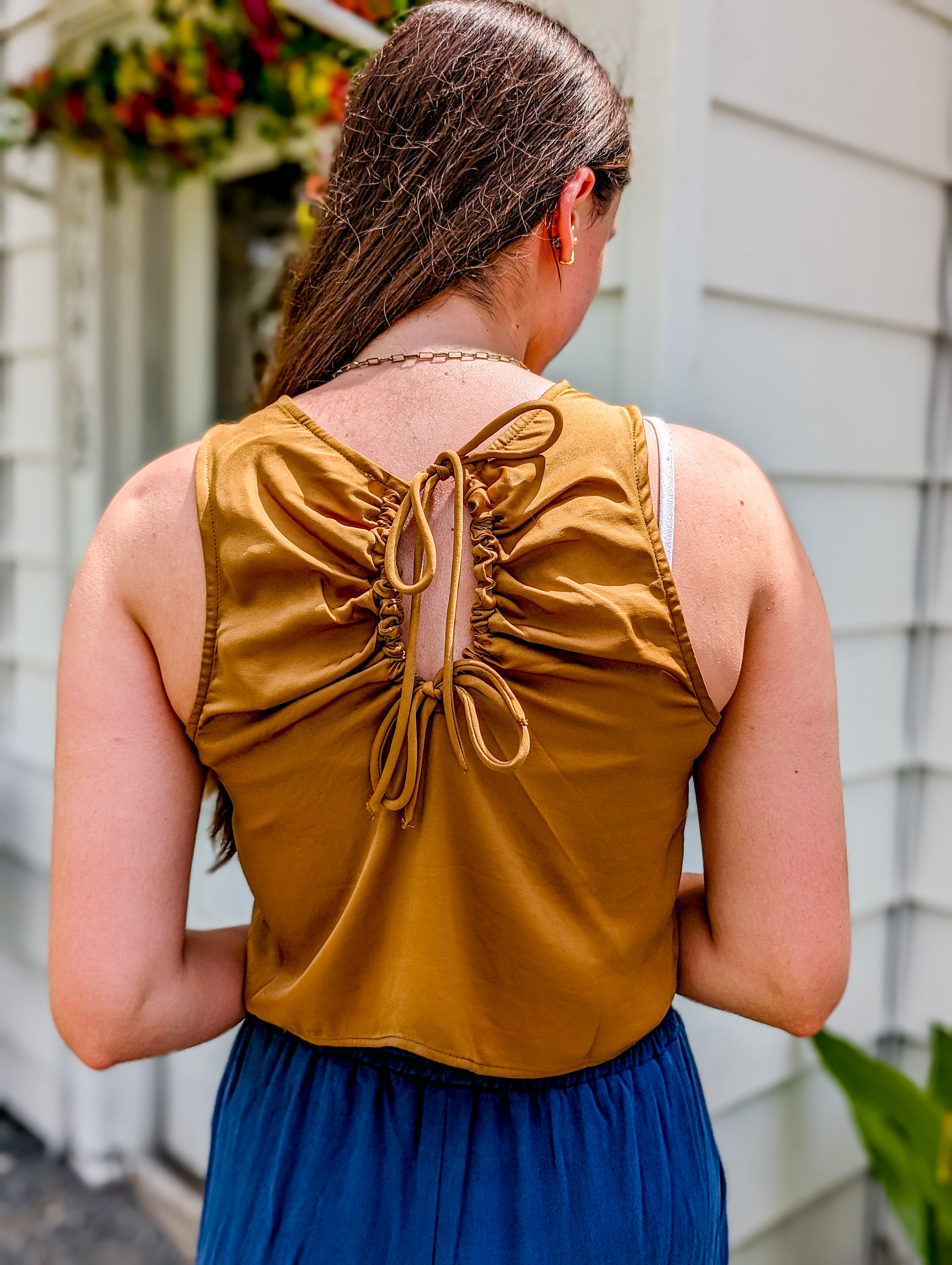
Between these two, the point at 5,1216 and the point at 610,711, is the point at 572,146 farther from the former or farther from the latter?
the point at 5,1216

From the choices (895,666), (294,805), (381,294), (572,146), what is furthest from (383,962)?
(895,666)

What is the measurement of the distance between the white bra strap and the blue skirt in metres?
0.51

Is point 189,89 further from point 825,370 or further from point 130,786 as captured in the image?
point 130,786

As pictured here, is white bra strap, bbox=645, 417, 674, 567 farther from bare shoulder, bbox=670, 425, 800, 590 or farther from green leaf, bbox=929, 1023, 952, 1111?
green leaf, bbox=929, 1023, 952, 1111

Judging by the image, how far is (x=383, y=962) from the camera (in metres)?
0.93

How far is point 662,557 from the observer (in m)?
0.83

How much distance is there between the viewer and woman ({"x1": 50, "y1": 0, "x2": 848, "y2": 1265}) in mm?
840

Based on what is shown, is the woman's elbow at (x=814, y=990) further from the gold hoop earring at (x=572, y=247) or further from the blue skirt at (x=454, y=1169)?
the gold hoop earring at (x=572, y=247)

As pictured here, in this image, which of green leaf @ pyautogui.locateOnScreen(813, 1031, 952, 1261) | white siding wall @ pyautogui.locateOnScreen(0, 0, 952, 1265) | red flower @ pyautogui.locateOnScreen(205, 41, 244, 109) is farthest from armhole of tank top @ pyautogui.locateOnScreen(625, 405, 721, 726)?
red flower @ pyautogui.locateOnScreen(205, 41, 244, 109)

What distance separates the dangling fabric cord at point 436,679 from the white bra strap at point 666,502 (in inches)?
3.5

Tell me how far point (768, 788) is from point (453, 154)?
0.63 meters

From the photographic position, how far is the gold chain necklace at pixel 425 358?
917 millimetres

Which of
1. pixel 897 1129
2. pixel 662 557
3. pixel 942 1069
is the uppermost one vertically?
pixel 662 557

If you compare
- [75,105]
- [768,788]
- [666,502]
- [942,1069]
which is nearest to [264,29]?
[75,105]
